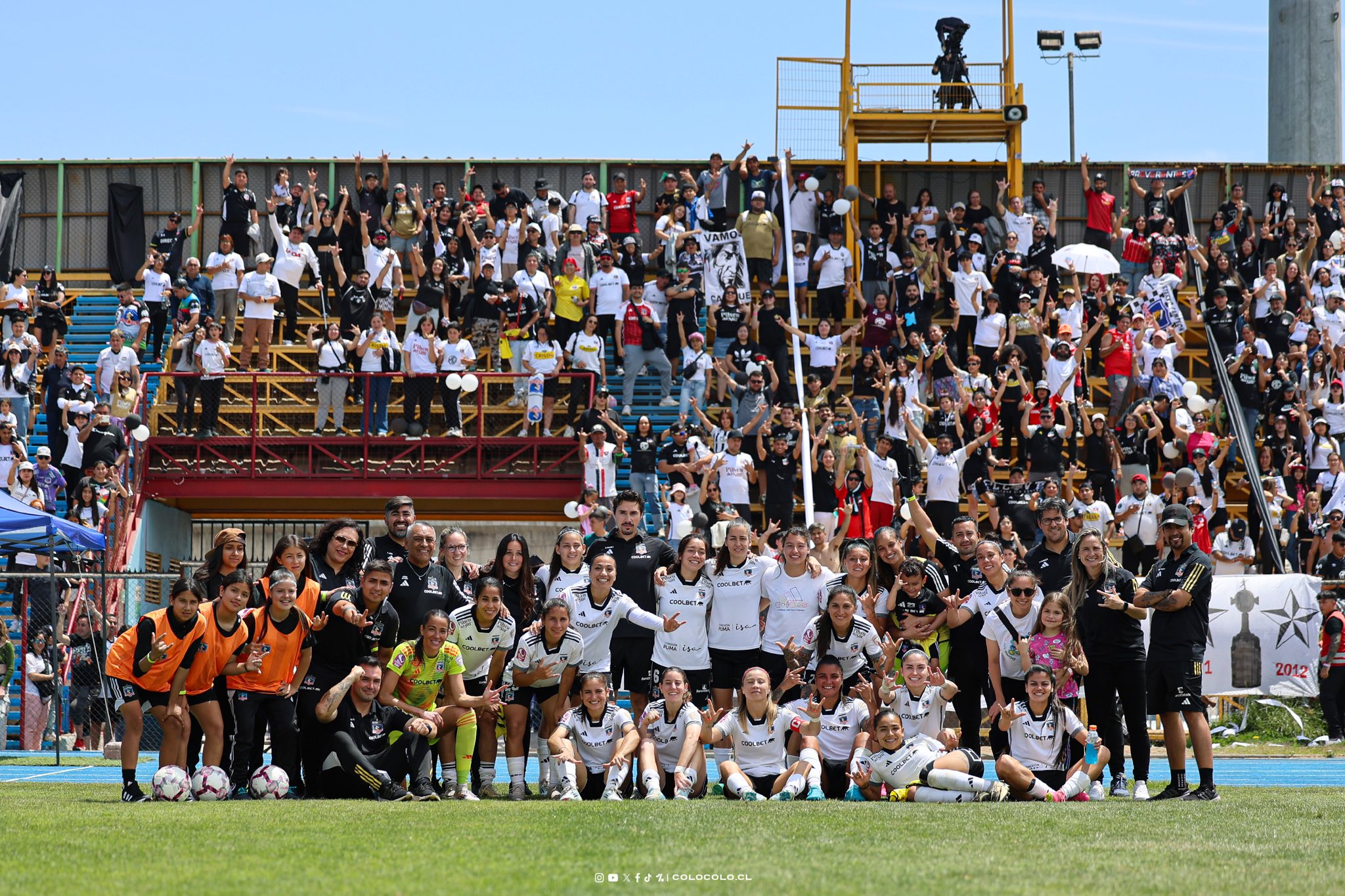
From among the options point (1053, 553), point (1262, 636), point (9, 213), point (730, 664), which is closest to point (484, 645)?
point (730, 664)

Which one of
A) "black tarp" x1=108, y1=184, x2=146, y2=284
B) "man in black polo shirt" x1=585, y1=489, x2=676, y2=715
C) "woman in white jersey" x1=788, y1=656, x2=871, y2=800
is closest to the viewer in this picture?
"woman in white jersey" x1=788, y1=656, x2=871, y2=800

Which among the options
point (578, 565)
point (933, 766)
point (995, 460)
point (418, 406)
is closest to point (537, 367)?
point (418, 406)

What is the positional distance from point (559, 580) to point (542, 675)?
2.66ft

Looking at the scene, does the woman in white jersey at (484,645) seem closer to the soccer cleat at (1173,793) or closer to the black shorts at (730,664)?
the black shorts at (730,664)

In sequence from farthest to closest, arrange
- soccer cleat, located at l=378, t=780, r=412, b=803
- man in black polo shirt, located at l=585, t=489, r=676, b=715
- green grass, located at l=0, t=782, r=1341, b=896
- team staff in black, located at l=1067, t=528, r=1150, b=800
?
man in black polo shirt, located at l=585, t=489, r=676, b=715
team staff in black, located at l=1067, t=528, r=1150, b=800
soccer cleat, located at l=378, t=780, r=412, b=803
green grass, located at l=0, t=782, r=1341, b=896

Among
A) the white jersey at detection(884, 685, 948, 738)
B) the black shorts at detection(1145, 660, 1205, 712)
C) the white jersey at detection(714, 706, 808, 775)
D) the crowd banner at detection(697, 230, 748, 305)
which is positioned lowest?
the white jersey at detection(714, 706, 808, 775)

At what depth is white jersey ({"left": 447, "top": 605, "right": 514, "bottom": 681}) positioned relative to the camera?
1159cm

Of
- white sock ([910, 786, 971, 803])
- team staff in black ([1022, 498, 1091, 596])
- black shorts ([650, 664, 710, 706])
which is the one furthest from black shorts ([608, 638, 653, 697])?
team staff in black ([1022, 498, 1091, 596])

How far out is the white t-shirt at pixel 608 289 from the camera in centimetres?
2359

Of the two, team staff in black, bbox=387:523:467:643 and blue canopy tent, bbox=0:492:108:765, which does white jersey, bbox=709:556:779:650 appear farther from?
blue canopy tent, bbox=0:492:108:765

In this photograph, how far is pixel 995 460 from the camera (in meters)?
21.7

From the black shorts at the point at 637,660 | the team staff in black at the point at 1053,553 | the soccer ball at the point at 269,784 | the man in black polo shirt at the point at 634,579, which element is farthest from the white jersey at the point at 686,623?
the soccer ball at the point at 269,784

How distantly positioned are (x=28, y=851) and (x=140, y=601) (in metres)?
11.9

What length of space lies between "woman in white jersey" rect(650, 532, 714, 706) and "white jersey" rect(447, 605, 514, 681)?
1171 millimetres
